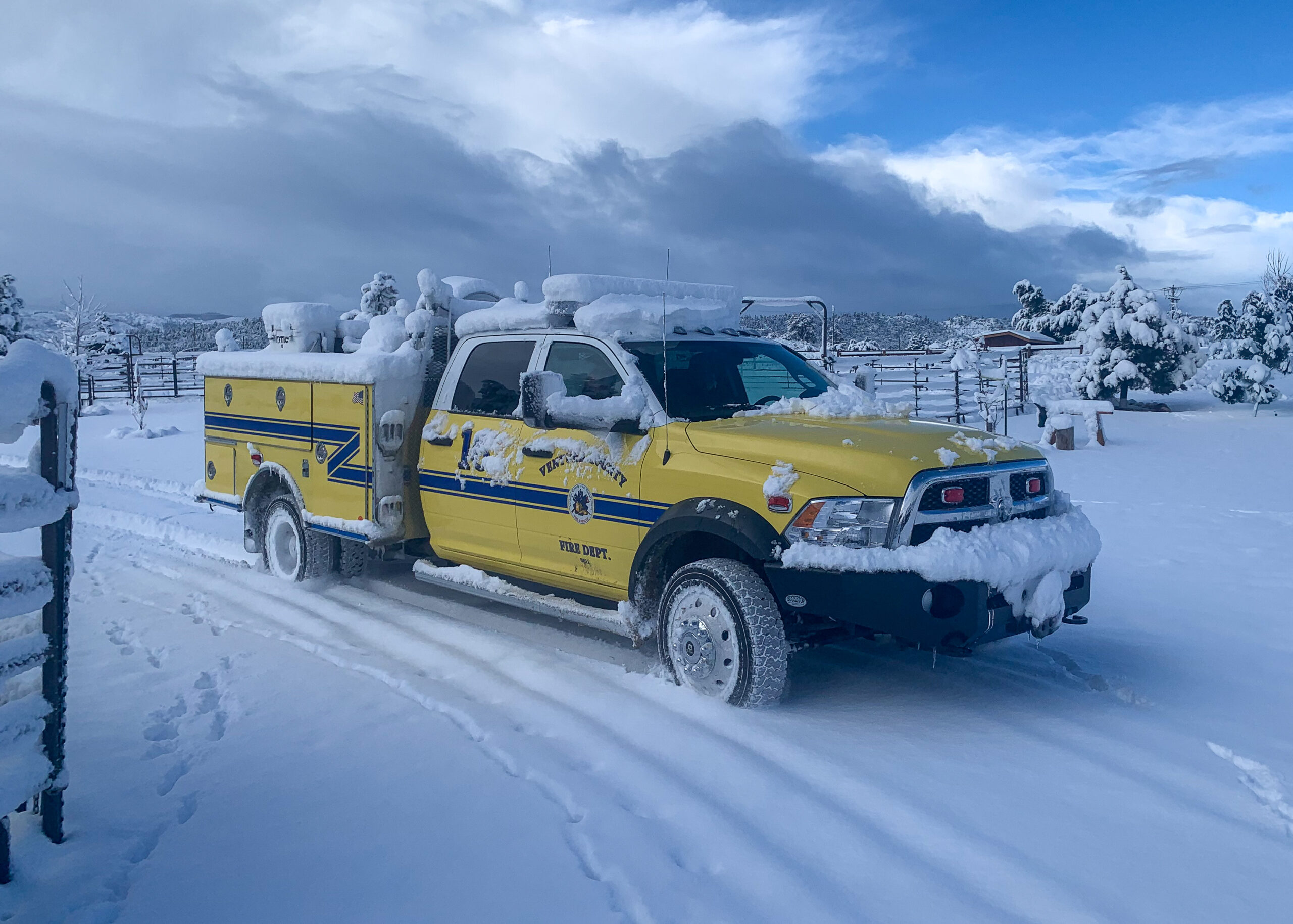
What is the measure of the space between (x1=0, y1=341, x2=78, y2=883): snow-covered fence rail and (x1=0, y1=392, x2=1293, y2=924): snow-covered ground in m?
0.31

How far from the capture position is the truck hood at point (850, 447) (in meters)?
4.25

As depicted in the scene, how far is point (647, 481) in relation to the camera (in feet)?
16.2

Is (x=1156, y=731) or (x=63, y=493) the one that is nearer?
(x=63, y=493)

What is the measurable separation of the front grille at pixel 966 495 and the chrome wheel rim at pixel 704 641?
41.9 inches

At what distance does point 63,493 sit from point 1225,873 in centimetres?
404

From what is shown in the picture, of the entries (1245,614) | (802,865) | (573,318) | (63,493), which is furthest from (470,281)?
(1245,614)

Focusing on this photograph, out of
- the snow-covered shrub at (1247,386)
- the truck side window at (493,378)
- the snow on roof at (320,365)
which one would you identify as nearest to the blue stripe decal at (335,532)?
the snow on roof at (320,365)

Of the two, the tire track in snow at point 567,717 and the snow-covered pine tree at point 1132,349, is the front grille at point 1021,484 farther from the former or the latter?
the snow-covered pine tree at point 1132,349

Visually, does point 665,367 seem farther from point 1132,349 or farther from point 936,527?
point 1132,349

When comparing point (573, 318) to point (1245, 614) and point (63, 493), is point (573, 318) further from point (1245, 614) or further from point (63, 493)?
point (1245, 614)

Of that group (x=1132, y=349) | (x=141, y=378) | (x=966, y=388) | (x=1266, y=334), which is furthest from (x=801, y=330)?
(x=1266, y=334)

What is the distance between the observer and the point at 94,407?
29.2m

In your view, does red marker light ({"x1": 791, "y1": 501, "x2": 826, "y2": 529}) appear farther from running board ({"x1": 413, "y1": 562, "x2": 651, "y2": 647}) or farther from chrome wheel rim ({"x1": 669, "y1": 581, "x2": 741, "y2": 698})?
running board ({"x1": 413, "y1": 562, "x2": 651, "y2": 647})

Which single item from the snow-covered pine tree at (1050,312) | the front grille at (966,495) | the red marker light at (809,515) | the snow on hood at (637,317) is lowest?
the red marker light at (809,515)
